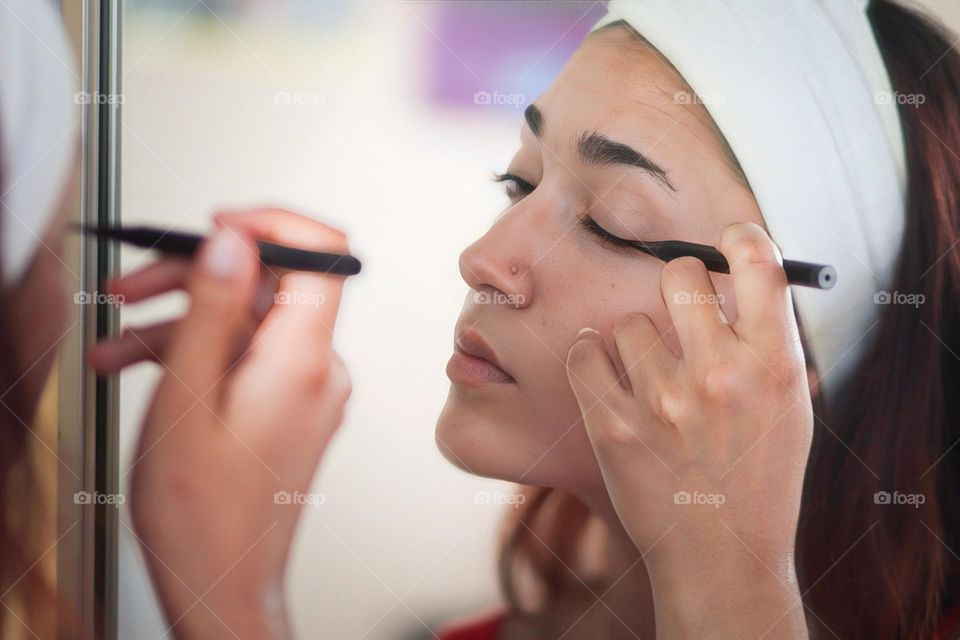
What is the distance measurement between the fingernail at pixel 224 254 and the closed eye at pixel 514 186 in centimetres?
32

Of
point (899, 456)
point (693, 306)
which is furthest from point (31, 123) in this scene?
point (899, 456)

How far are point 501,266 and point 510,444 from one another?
21cm

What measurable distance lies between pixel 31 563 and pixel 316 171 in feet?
1.90

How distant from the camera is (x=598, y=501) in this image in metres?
1.03

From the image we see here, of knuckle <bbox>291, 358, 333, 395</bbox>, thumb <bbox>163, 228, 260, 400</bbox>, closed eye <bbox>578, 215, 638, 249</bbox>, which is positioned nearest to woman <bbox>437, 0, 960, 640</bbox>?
closed eye <bbox>578, 215, 638, 249</bbox>

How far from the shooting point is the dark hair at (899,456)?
41.1 inches

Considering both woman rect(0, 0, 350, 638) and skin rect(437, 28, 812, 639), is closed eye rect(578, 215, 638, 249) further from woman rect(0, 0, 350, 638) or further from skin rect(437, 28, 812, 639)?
woman rect(0, 0, 350, 638)

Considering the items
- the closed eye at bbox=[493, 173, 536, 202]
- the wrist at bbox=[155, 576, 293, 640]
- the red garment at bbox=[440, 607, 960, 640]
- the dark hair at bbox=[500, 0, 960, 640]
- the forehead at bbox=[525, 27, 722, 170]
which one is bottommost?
the red garment at bbox=[440, 607, 960, 640]

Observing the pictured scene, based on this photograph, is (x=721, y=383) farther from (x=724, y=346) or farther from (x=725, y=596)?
(x=725, y=596)

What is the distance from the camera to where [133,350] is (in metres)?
1.03

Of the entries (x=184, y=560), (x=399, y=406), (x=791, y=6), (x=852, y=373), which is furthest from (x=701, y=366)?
(x=184, y=560)

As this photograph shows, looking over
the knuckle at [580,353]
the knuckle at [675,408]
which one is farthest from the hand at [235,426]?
the knuckle at [675,408]

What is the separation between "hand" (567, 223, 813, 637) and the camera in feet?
3.05

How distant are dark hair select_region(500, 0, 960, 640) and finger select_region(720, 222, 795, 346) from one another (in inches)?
6.2
